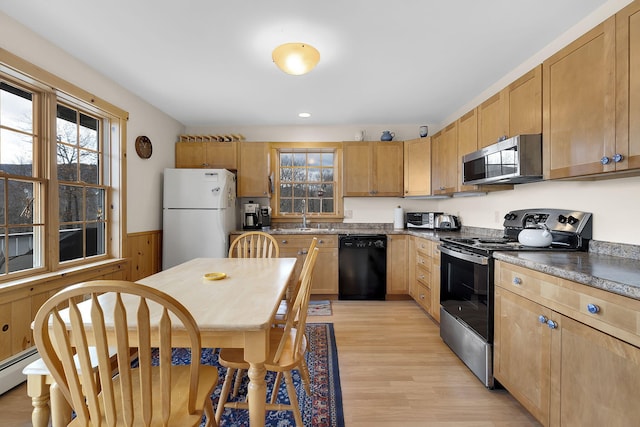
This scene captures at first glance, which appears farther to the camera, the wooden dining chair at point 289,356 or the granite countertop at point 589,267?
the wooden dining chair at point 289,356

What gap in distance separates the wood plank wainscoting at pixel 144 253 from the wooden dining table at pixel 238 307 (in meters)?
1.44

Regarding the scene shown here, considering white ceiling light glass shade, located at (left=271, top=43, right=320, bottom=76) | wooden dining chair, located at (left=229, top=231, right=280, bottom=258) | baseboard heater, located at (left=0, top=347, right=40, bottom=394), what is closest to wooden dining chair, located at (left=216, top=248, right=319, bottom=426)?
wooden dining chair, located at (left=229, top=231, right=280, bottom=258)

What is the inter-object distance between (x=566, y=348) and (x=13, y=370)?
320 centimetres

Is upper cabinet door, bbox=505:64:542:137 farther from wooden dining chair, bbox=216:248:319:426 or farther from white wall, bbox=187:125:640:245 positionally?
wooden dining chair, bbox=216:248:319:426

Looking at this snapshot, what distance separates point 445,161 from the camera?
11.0ft

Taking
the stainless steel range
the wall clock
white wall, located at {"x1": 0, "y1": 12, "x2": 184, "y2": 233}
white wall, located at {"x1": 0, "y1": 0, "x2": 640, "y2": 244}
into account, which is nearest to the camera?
white wall, located at {"x1": 0, "y1": 0, "x2": 640, "y2": 244}

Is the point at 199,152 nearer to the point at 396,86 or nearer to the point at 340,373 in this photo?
the point at 396,86

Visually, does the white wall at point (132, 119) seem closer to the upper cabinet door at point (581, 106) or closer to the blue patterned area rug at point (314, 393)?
the blue patterned area rug at point (314, 393)

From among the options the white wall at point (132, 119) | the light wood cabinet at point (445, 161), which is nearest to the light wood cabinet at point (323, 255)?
the light wood cabinet at point (445, 161)

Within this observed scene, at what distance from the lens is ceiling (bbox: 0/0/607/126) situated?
5.97 ft

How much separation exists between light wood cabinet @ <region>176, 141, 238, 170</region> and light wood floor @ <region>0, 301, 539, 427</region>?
266cm

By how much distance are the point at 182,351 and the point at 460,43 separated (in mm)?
3300

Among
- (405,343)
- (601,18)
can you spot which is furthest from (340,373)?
(601,18)

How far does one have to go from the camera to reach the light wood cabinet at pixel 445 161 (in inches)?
124
